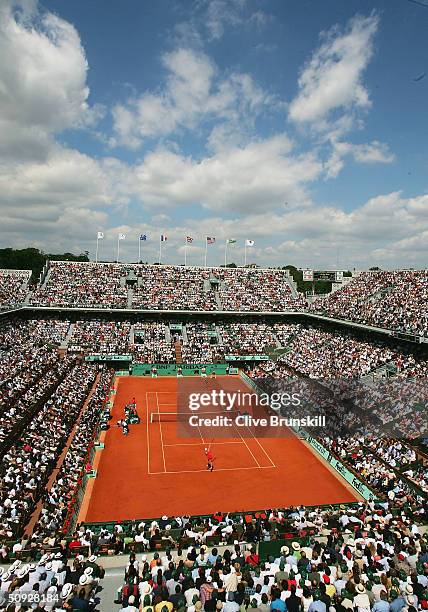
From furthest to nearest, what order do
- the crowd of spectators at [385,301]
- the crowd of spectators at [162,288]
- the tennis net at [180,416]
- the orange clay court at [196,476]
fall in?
the crowd of spectators at [162,288] → the crowd of spectators at [385,301] → the tennis net at [180,416] → the orange clay court at [196,476]

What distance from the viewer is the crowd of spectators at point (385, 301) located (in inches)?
1451

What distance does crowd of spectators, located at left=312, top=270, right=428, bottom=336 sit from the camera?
36.8 meters

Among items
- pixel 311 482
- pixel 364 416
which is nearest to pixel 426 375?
pixel 364 416

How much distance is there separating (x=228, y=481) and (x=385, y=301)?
28386 millimetres

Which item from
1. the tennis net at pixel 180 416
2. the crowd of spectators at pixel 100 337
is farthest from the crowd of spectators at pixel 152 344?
the tennis net at pixel 180 416

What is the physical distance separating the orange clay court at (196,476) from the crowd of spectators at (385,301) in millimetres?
15189

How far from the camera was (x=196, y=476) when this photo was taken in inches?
949

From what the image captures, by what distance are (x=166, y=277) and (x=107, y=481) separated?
40986 mm

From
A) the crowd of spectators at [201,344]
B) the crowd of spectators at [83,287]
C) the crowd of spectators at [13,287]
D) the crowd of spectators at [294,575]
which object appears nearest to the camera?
the crowd of spectators at [294,575]

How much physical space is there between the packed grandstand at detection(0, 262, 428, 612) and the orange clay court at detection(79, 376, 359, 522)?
3.11 ft

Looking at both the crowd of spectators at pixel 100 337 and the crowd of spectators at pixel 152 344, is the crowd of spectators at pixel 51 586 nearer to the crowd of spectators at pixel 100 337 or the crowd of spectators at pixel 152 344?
the crowd of spectators at pixel 152 344

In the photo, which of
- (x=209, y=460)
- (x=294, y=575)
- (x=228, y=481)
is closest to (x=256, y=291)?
(x=209, y=460)

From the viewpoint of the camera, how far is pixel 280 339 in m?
55.3

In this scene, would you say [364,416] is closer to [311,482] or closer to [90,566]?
[311,482]
